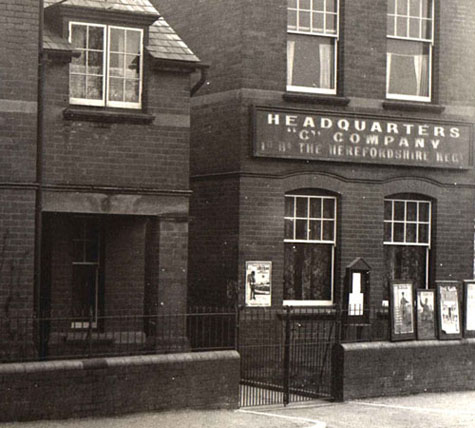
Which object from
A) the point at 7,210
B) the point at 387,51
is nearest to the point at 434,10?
the point at 387,51

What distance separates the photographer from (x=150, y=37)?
17.1 m

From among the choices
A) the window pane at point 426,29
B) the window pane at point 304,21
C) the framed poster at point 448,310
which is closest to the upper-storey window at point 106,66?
the window pane at point 304,21

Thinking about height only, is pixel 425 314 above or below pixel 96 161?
below

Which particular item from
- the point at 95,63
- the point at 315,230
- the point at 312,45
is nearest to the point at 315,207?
the point at 315,230

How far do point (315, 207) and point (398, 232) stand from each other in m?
1.84

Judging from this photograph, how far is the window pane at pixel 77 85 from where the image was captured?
16344 millimetres

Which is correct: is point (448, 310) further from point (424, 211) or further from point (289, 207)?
point (289, 207)

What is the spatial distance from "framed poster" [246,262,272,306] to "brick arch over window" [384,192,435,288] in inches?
99.2

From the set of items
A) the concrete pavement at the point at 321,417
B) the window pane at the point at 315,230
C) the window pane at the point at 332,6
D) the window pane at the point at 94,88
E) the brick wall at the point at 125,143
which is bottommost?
the concrete pavement at the point at 321,417

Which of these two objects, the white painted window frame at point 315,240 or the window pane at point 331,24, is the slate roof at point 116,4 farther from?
the white painted window frame at point 315,240

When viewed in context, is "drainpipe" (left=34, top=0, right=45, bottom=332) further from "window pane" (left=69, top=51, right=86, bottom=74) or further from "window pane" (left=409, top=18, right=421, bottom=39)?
"window pane" (left=409, top=18, right=421, bottom=39)

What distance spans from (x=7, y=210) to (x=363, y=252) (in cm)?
678

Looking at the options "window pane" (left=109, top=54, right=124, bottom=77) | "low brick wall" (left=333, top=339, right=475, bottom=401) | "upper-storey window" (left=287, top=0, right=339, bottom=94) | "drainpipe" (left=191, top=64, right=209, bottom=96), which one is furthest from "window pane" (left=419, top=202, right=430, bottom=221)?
"window pane" (left=109, top=54, right=124, bottom=77)

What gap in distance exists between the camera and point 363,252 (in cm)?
1895
